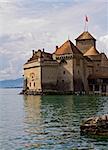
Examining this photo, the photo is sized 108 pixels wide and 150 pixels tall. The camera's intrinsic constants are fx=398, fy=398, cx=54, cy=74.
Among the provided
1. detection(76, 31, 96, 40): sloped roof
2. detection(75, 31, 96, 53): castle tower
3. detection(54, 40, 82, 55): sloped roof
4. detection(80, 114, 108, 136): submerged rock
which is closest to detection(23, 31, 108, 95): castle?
detection(54, 40, 82, 55): sloped roof

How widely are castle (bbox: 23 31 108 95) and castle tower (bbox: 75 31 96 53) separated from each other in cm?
715

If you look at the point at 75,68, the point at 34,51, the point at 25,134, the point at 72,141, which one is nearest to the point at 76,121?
the point at 25,134

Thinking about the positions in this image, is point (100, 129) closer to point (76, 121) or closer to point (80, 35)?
point (76, 121)

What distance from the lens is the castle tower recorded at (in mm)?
92250

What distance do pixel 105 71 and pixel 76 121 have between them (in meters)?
61.7

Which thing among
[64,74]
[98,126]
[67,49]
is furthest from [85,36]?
[98,126]

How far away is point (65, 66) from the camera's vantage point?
79188 mm

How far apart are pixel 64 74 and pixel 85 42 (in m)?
16.3

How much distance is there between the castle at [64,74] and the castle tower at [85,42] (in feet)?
23.4

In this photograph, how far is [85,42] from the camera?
9275 cm

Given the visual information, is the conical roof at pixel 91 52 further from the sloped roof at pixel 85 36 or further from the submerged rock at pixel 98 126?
the submerged rock at pixel 98 126

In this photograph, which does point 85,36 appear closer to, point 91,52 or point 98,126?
point 91,52

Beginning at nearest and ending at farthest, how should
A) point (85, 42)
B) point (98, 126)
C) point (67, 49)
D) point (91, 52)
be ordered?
1. point (98, 126)
2. point (67, 49)
3. point (91, 52)
4. point (85, 42)

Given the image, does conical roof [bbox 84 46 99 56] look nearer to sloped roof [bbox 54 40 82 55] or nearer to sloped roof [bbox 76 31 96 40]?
sloped roof [bbox 76 31 96 40]
